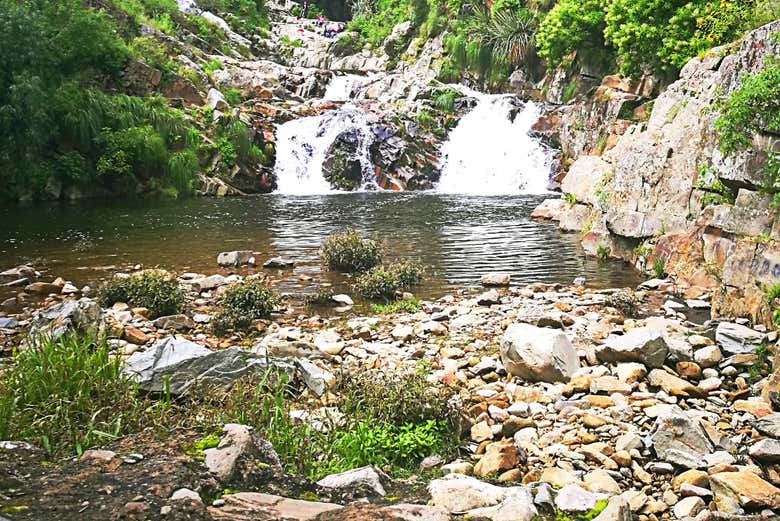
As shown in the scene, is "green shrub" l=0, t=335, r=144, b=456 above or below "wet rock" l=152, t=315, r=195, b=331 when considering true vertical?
above

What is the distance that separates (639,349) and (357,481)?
3.50m

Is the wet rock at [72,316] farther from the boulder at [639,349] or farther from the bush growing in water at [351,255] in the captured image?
the boulder at [639,349]

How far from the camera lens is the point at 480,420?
4.66 metres

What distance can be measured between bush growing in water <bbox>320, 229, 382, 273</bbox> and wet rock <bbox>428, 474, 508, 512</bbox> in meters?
7.19

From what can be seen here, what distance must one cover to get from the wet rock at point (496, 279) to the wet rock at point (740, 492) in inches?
242

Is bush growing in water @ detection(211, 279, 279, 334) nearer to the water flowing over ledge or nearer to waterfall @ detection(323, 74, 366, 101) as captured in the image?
the water flowing over ledge

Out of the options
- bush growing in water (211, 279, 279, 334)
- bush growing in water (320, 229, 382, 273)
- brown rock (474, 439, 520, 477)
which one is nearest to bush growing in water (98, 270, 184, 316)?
bush growing in water (211, 279, 279, 334)

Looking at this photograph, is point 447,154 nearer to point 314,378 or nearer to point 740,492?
point 314,378

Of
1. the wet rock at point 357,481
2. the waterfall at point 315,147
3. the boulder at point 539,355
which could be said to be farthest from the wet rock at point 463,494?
the waterfall at point 315,147

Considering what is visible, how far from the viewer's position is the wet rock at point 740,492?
3271mm

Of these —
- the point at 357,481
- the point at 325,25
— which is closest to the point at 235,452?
the point at 357,481

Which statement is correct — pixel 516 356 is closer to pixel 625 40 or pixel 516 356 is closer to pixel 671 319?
pixel 671 319

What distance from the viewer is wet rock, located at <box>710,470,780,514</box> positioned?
10.7 feet

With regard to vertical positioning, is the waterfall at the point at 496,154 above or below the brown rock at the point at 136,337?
above
